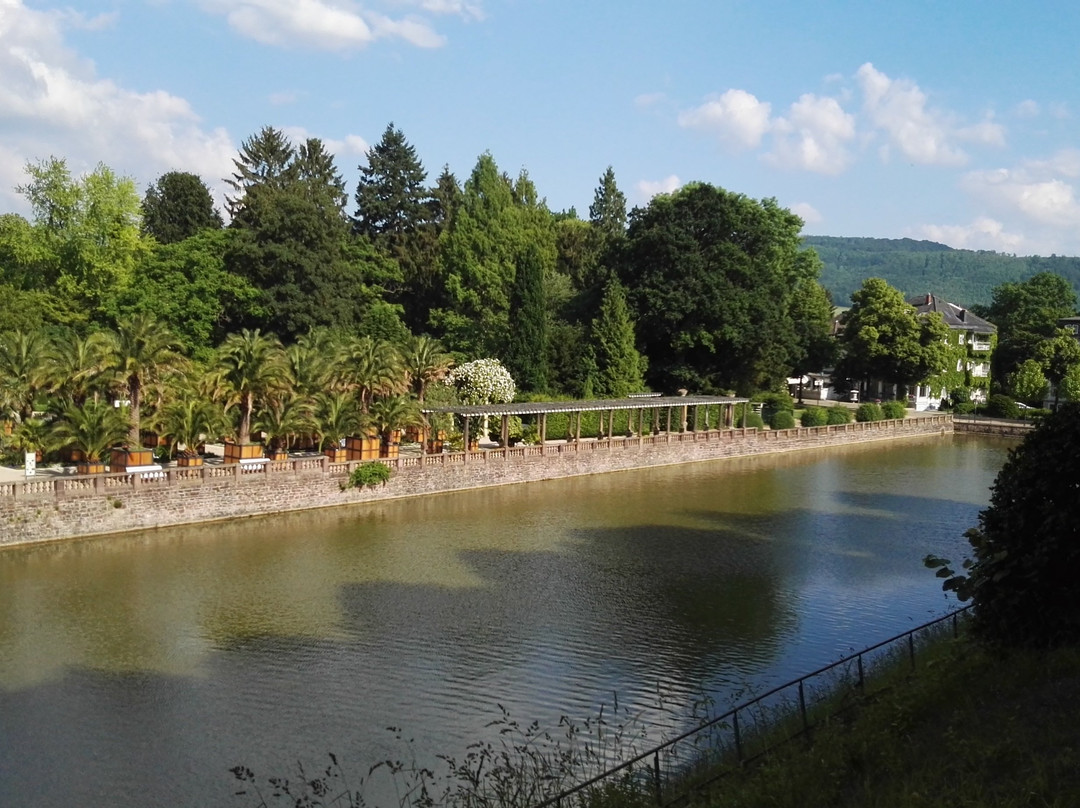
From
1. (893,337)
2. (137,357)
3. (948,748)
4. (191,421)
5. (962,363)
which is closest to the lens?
(948,748)

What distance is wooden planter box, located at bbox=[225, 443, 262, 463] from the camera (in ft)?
121

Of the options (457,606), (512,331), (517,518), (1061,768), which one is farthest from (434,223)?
(1061,768)

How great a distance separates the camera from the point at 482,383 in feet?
169

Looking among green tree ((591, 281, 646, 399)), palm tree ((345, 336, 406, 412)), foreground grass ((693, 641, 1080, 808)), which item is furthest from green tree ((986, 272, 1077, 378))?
foreground grass ((693, 641, 1080, 808))

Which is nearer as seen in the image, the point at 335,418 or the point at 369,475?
the point at 369,475

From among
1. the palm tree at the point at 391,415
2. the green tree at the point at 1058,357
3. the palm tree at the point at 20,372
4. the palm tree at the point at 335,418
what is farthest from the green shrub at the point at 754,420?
the palm tree at the point at 20,372

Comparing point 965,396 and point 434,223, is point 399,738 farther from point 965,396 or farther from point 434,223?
point 965,396

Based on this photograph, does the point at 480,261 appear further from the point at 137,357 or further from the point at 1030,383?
the point at 1030,383

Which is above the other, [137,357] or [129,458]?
[137,357]

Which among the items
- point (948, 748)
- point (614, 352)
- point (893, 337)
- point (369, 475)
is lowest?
point (948, 748)

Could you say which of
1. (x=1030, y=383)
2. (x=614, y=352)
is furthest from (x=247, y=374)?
(x=1030, y=383)

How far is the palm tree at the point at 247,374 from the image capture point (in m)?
36.1

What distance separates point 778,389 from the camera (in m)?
68.8

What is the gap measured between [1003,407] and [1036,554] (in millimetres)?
63510
